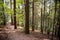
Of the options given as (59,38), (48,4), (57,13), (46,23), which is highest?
(48,4)

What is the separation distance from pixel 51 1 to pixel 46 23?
5.89ft

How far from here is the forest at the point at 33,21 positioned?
6.77 metres

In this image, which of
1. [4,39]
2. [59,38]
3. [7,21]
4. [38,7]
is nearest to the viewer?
[4,39]

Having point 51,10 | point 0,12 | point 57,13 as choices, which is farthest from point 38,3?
point 0,12

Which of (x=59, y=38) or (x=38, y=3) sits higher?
(x=38, y=3)

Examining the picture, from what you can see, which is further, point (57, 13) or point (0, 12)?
point (0, 12)

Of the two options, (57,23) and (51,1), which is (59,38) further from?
(51,1)

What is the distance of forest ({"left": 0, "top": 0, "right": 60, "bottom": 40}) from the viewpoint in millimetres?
6774

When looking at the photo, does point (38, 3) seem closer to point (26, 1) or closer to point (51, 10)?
point (51, 10)

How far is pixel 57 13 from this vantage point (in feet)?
23.5

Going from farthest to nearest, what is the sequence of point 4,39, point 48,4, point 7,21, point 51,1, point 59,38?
point 7,21
point 48,4
point 51,1
point 59,38
point 4,39

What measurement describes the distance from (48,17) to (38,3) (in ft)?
4.31

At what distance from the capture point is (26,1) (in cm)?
687

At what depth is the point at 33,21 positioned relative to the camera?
8.68 metres
